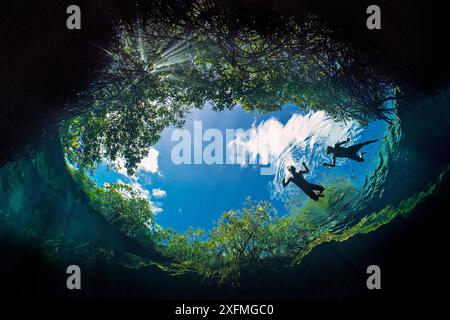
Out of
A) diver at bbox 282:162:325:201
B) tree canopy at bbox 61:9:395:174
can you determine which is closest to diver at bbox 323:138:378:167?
tree canopy at bbox 61:9:395:174

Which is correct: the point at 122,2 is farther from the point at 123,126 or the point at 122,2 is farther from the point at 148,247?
the point at 148,247

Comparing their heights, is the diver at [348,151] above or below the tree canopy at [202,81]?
below

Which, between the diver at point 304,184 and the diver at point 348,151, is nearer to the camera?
the diver at point 348,151

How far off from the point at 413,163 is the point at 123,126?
9753mm


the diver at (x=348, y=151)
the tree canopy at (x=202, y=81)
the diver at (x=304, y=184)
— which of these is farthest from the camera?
the diver at (x=304, y=184)

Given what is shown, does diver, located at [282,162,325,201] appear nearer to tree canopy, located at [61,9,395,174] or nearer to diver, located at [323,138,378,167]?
diver, located at [323,138,378,167]

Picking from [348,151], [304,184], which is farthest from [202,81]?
[348,151]

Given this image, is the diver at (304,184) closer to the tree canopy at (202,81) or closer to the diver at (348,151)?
the diver at (348,151)

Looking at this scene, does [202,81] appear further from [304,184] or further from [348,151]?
[348,151]

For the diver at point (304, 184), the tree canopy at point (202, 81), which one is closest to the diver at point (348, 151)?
the tree canopy at point (202, 81)

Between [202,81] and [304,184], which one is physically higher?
[202,81]

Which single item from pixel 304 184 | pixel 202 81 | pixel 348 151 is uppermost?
pixel 202 81

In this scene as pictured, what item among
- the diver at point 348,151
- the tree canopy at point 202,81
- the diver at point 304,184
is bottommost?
the diver at point 304,184

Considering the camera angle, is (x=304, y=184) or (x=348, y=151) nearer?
→ (x=348, y=151)
